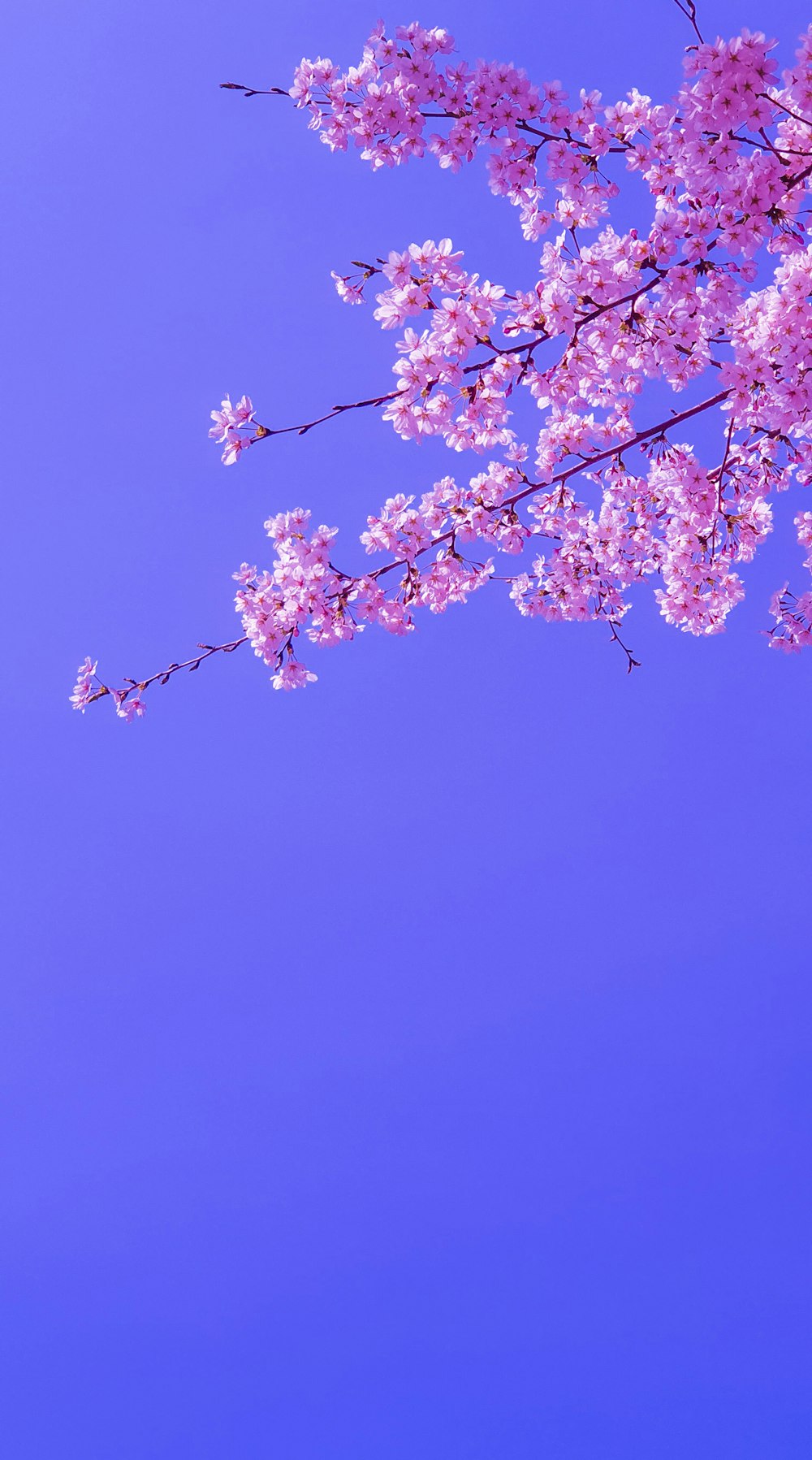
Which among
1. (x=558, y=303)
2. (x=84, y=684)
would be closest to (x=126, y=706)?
(x=84, y=684)

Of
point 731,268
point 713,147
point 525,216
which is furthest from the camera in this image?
point 525,216

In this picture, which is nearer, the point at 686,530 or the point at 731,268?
the point at 731,268

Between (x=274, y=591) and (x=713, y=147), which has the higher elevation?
(x=274, y=591)

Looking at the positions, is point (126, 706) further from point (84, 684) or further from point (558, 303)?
point (558, 303)

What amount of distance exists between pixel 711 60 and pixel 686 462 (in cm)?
328

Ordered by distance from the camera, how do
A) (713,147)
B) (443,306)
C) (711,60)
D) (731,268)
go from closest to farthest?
(711,60), (713,147), (443,306), (731,268)

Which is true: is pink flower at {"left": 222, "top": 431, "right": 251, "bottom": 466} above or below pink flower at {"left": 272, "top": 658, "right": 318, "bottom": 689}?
above

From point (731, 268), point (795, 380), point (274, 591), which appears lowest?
point (795, 380)

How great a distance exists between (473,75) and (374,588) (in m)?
3.43

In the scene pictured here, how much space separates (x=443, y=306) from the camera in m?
5.32

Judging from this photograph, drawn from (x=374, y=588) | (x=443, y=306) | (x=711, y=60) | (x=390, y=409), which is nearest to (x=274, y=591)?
(x=374, y=588)

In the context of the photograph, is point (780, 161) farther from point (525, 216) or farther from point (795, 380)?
point (525, 216)

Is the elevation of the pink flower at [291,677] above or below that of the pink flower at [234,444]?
below

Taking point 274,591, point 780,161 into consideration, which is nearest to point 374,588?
point 274,591
